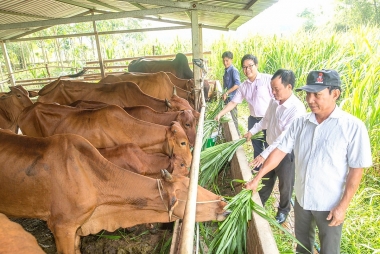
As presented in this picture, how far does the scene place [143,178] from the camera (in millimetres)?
2898

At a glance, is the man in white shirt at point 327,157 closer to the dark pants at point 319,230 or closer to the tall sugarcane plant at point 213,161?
the dark pants at point 319,230

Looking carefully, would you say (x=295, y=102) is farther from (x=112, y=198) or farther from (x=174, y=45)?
(x=174, y=45)

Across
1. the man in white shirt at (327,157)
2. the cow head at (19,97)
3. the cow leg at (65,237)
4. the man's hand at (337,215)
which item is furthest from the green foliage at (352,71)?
the cow head at (19,97)

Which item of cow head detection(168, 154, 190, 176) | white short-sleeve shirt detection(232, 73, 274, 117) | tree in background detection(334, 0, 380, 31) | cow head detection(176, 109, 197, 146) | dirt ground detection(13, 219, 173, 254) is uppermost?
tree in background detection(334, 0, 380, 31)

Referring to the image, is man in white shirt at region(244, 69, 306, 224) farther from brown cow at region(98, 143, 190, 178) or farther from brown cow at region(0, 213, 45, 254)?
brown cow at region(0, 213, 45, 254)

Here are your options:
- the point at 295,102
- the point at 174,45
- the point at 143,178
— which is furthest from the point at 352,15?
the point at 143,178

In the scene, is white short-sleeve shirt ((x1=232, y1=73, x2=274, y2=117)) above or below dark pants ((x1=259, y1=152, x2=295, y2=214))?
above

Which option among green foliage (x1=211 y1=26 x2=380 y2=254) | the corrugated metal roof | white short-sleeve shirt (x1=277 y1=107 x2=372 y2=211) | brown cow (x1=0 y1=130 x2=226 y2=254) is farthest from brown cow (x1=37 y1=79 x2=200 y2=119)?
white short-sleeve shirt (x1=277 y1=107 x2=372 y2=211)

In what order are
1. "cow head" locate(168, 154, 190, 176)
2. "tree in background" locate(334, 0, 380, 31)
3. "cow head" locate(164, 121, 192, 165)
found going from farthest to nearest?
"tree in background" locate(334, 0, 380, 31) → "cow head" locate(164, 121, 192, 165) → "cow head" locate(168, 154, 190, 176)

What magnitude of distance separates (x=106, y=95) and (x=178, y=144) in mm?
2814

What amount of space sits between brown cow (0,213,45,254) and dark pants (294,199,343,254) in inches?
95.4

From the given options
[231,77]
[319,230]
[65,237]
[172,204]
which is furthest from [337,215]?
[231,77]

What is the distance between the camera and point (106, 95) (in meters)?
6.00

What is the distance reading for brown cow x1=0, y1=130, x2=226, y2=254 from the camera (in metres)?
2.78
